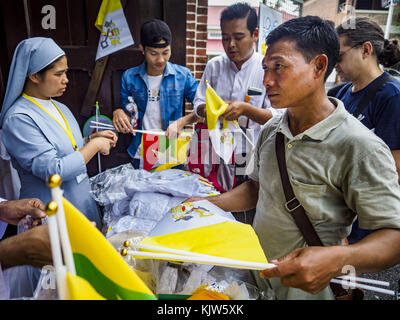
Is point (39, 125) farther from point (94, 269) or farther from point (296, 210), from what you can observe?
point (296, 210)

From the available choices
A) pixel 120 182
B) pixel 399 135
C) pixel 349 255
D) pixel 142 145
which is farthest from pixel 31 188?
pixel 399 135

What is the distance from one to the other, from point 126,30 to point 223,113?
2.06m

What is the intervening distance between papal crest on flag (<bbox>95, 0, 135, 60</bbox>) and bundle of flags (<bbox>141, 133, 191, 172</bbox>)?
1.40 m

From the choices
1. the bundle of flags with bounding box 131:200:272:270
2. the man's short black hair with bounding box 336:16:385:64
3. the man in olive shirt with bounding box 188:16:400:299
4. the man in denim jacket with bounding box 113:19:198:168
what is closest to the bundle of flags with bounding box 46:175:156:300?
the bundle of flags with bounding box 131:200:272:270

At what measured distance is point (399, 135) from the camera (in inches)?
78.2

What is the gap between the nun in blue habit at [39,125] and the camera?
185 cm

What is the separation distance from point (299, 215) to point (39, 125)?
1.67 metres

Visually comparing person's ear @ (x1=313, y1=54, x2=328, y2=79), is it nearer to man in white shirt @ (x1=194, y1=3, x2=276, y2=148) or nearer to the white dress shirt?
man in white shirt @ (x1=194, y1=3, x2=276, y2=148)

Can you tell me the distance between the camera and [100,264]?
72 centimetres

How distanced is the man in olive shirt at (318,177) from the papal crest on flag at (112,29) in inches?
107

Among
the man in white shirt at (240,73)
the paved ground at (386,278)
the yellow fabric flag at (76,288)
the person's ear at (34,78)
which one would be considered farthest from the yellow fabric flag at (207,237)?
the paved ground at (386,278)

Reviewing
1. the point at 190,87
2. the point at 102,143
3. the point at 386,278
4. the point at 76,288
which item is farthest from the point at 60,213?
the point at 386,278

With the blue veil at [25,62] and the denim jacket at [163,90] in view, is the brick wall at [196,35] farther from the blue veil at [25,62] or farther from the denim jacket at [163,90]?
the blue veil at [25,62]

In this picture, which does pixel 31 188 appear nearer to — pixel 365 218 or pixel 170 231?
pixel 170 231
